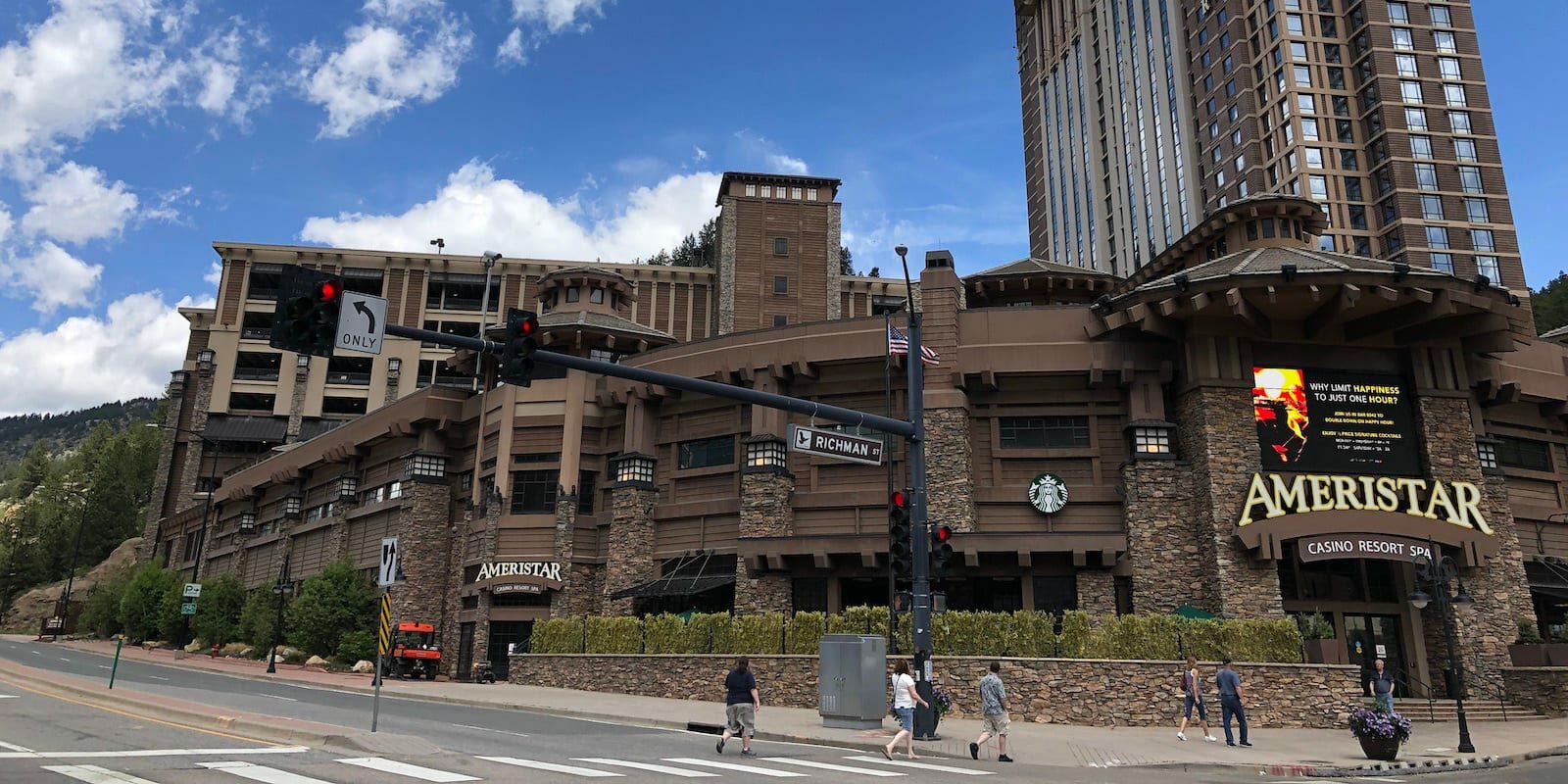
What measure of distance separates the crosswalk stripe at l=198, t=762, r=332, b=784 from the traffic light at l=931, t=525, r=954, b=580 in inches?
471

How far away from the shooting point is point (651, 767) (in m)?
14.6

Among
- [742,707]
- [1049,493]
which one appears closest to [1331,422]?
[1049,493]

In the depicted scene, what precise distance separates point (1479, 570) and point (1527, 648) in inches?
102

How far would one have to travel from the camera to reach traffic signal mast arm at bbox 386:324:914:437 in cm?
1388

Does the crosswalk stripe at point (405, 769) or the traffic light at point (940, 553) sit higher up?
the traffic light at point (940, 553)

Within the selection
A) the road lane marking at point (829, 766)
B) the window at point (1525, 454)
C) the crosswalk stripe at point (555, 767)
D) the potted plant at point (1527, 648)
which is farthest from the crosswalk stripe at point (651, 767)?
the window at point (1525, 454)

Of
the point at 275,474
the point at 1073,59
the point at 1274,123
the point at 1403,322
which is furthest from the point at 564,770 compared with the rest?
the point at 1073,59

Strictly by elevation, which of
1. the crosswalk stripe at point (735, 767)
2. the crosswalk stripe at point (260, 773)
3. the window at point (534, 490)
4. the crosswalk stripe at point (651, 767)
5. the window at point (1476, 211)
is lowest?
the crosswalk stripe at point (735, 767)

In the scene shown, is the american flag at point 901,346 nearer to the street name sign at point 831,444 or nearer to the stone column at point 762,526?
the street name sign at point 831,444

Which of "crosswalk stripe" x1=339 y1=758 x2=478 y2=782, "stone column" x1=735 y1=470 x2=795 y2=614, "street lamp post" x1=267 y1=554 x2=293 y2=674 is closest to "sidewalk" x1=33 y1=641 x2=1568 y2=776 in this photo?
"stone column" x1=735 y1=470 x2=795 y2=614

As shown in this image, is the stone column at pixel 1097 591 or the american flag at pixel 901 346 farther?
the stone column at pixel 1097 591

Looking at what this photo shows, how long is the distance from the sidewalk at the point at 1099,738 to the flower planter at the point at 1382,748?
0.84 feet

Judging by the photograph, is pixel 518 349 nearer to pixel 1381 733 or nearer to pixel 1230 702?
pixel 1230 702

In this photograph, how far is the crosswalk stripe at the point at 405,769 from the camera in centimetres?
1202
